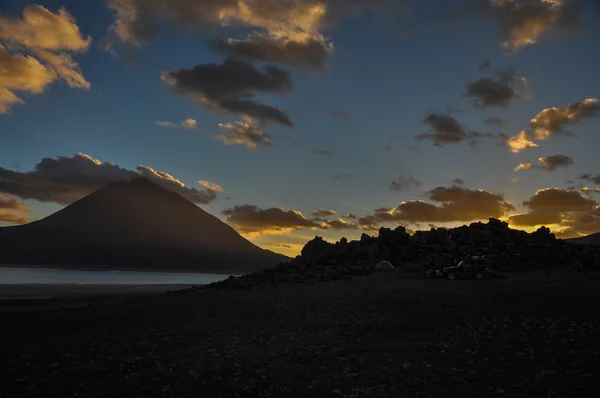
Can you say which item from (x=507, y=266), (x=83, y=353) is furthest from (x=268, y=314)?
(x=507, y=266)

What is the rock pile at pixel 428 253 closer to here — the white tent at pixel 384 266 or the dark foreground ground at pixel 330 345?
the white tent at pixel 384 266

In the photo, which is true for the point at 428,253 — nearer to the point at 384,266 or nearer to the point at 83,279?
the point at 384,266

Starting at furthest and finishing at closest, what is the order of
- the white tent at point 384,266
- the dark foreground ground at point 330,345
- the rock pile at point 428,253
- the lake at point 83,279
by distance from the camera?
the lake at point 83,279 → the white tent at point 384,266 → the rock pile at point 428,253 → the dark foreground ground at point 330,345

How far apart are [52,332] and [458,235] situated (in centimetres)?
4945

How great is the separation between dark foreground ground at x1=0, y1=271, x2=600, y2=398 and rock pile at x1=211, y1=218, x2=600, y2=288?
10662 millimetres

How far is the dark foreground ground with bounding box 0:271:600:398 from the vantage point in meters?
15.9

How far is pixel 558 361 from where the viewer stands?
17.4m

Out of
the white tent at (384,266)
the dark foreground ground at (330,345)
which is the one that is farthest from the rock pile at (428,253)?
the dark foreground ground at (330,345)

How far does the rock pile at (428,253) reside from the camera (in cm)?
4859

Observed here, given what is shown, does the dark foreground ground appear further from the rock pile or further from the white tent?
the white tent

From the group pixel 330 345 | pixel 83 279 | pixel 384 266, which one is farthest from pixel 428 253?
pixel 83 279

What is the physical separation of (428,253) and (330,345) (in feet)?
118

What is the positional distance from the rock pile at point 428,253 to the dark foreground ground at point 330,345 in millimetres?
10662

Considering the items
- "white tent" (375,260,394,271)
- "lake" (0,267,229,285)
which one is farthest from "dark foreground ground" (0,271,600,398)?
"lake" (0,267,229,285)
